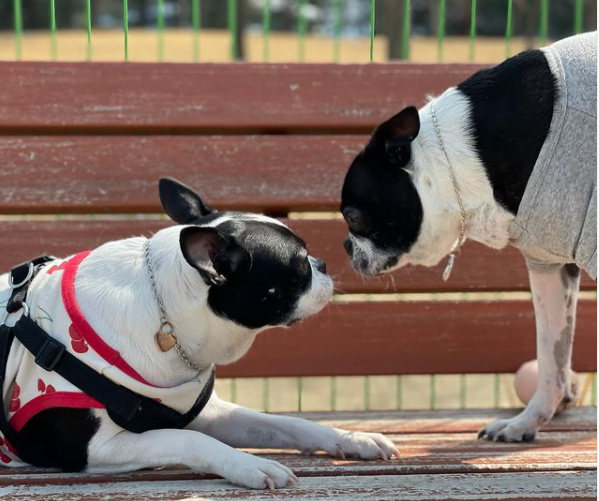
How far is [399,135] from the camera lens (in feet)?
8.96

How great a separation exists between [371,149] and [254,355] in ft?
3.63

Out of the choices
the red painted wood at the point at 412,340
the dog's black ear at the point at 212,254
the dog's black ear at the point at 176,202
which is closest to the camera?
the dog's black ear at the point at 212,254

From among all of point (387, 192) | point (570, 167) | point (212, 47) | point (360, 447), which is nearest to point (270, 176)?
point (387, 192)

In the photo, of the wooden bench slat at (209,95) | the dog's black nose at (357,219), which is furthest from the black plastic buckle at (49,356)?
the wooden bench slat at (209,95)

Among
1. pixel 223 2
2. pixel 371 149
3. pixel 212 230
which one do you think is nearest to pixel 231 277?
pixel 212 230

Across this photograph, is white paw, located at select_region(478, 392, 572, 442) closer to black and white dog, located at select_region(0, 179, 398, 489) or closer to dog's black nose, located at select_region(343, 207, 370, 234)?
black and white dog, located at select_region(0, 179, 398, 489)

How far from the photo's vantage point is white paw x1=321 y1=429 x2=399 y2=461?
2723mm

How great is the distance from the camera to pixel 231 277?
259 centimetres

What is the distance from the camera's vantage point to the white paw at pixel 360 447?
272cm

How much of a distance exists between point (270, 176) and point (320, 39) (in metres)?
21.2

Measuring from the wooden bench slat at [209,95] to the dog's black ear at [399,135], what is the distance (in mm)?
962

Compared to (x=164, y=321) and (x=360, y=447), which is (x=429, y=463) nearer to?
(x=360, y=447)

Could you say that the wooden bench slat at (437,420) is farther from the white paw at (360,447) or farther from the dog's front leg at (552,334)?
the white paw at (360,447)

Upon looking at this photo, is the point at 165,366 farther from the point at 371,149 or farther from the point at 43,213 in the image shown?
the point at 43,213
